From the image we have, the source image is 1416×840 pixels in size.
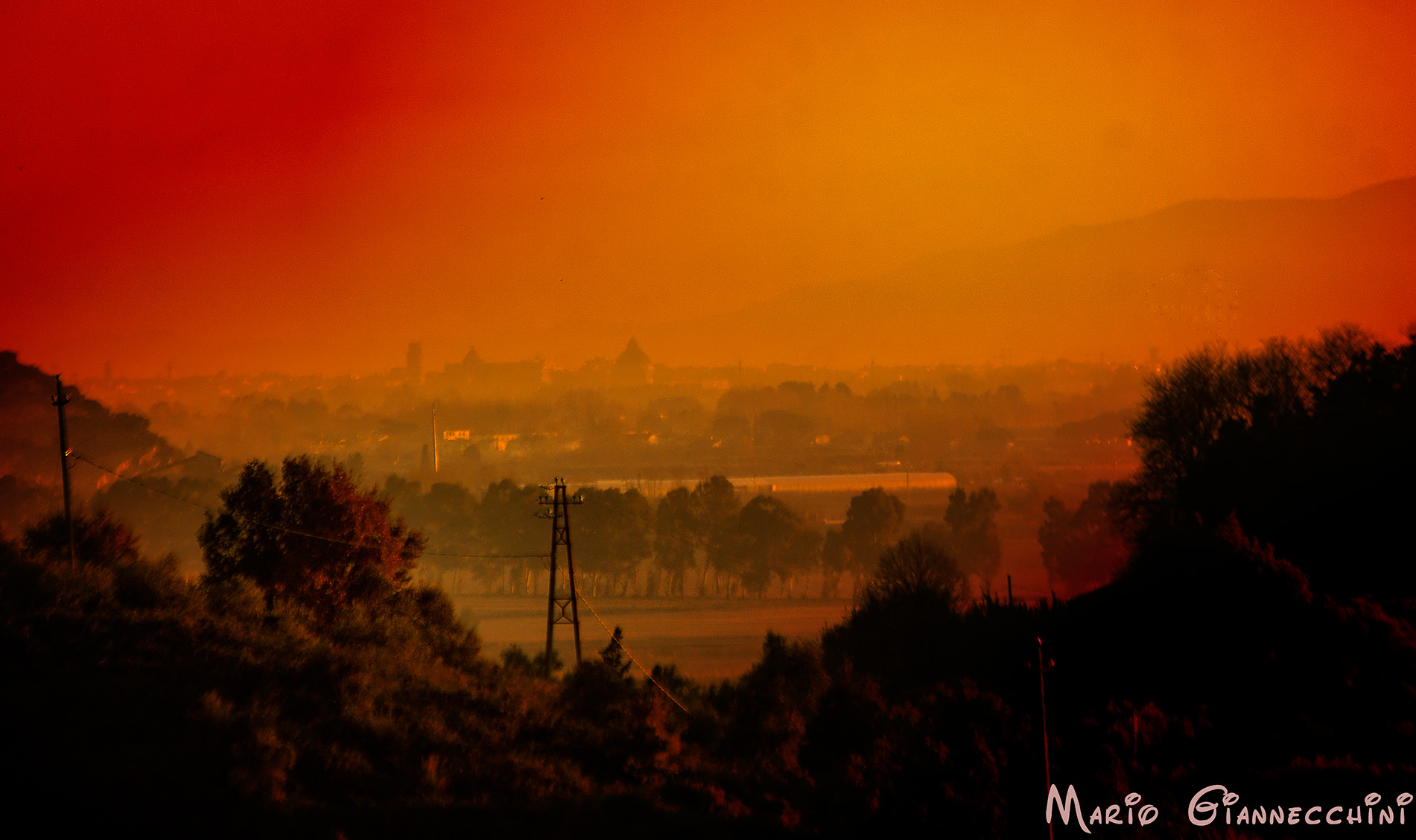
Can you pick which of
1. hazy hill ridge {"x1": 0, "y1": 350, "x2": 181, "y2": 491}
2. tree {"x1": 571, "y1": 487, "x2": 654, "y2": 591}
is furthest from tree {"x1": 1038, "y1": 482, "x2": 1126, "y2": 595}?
hazy hill ridge {"x1": 0, "y1": 350, "x2": 181, "y2": 491}

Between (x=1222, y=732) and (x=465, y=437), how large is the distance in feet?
310

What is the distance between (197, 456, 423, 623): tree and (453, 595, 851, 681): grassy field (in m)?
8.39

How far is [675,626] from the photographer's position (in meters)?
56.1

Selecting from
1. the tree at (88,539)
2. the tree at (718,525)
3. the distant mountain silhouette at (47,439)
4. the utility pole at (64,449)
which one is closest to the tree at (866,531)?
the tree at (718,525)

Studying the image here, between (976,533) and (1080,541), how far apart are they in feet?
28.1

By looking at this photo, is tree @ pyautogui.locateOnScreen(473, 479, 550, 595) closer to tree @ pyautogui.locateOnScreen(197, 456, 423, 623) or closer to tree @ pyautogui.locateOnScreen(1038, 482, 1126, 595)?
tree @ pyautogui.locateOnScreen(197, 456, 423, 623)

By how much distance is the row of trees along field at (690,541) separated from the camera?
67812 mm

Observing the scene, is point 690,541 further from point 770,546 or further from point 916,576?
point 916,576

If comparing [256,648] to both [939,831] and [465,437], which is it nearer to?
[939,831]

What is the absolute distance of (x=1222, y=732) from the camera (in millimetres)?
19750

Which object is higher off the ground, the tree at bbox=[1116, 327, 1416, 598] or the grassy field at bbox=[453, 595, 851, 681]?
the tree at bbox=[1116, 327, 1416, 598]

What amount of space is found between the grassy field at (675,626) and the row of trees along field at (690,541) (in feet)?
8.94

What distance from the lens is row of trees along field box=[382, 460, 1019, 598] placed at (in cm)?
6781

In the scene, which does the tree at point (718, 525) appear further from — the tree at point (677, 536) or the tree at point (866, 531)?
the tree at point (866, 531)
